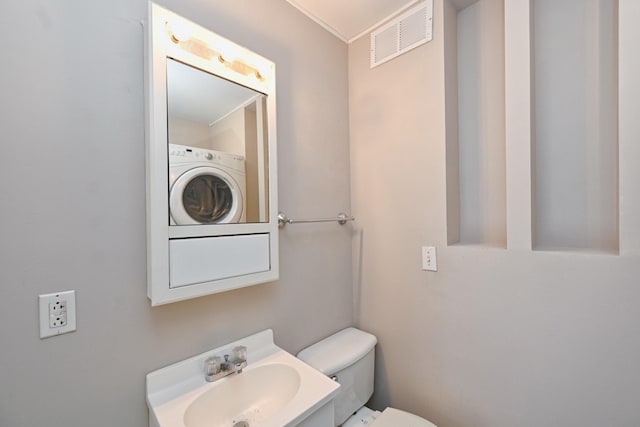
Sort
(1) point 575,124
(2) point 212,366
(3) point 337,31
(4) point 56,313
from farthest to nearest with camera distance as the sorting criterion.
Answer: (3) point 337,31 < (1) point 575,124 < (2) point 212,366 < (4) point 56,313

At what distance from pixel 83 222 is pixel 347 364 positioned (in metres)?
1.19

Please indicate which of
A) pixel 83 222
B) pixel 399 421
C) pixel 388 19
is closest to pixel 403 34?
pixel 388 19

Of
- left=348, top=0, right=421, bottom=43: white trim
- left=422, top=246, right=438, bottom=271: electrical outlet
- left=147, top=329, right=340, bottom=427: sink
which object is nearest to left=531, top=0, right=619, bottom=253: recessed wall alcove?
left=422, top=246, right=438, bottom=271: electrical outlet

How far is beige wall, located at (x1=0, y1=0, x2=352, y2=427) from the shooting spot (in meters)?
0.69

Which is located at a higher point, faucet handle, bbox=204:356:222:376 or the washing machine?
the washing machine

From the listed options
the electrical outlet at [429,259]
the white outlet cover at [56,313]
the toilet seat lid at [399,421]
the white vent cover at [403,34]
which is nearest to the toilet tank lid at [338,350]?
the toilet seat lid at [399,421]

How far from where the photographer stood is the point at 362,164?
158 centimetres

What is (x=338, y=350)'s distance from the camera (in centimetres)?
134

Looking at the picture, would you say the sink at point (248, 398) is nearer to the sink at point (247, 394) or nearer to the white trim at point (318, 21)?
the sink at point (247, 394)

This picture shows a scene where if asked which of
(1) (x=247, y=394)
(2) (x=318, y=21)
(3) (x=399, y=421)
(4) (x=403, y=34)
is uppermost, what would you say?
(2) (x=318, y=21)

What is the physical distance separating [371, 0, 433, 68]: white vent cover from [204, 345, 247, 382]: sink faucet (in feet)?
5.30

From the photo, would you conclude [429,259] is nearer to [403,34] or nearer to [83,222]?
[403,34]

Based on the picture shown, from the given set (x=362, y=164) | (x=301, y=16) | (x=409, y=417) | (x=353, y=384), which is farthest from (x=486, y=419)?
(x=301, y=16)

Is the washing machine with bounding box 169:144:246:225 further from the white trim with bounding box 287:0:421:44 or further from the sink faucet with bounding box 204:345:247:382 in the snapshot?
the white trim with bounding box 287:0:421:44
